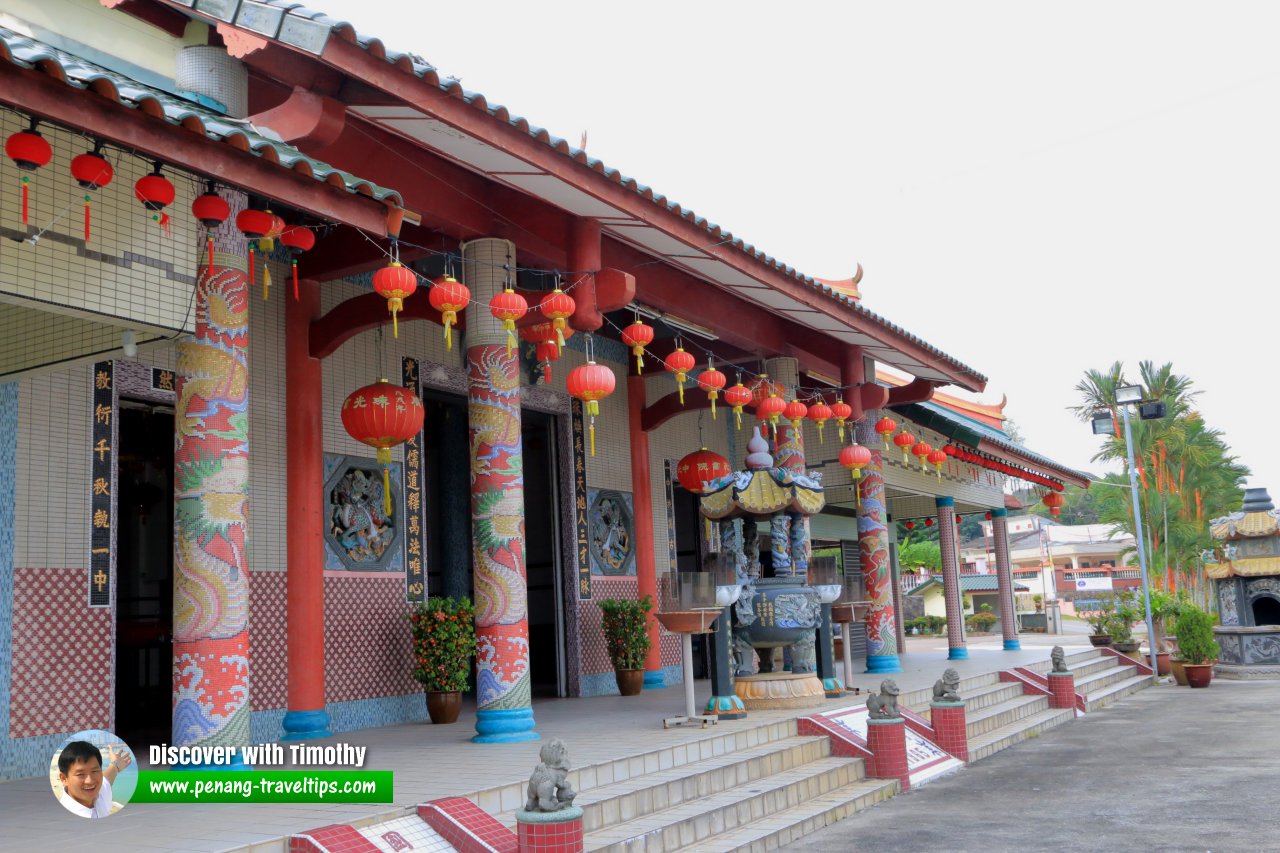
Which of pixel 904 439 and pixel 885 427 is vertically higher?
pixel 885 427

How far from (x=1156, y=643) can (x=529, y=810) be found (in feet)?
52.9

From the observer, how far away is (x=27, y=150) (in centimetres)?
431

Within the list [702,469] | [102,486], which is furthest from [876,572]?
[102,486]

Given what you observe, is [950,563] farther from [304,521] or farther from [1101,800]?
[304,521]

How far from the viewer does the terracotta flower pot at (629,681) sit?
1130 centimetres

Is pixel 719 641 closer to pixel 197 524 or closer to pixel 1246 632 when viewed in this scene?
pixel 197 524

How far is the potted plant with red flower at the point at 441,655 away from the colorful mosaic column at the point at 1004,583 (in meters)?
11.0

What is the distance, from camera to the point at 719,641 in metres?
8.72

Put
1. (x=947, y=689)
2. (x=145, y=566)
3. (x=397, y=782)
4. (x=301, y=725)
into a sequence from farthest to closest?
(x=145, y=566)
(x=947, y=689)
(x=301, y=725)
(x=397, y=782)

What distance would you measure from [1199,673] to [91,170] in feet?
52.0

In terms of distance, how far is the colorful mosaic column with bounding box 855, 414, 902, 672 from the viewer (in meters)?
12.4

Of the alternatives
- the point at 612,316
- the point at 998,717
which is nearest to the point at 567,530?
the point at 612,316

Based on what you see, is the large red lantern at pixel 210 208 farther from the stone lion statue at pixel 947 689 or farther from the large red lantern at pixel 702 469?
the large red lantern at pixel 702 469

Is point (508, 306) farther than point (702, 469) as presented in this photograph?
No
